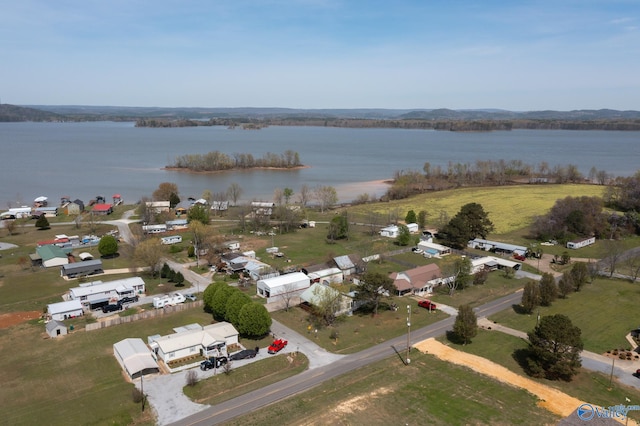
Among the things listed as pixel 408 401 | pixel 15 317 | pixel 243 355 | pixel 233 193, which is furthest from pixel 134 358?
pixel 233 193

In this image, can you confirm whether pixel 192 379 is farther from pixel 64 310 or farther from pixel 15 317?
pixel 15 317

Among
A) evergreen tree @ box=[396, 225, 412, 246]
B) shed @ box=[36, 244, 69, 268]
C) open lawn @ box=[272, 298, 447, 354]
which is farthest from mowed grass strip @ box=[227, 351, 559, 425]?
shed @ box=[36, 244, 69, 268]

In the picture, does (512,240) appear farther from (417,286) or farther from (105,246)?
(105,246)

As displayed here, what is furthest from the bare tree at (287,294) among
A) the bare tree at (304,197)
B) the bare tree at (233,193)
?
the bare tree at (233,193)

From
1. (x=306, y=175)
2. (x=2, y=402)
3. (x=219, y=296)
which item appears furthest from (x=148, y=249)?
(x=306, y=175)

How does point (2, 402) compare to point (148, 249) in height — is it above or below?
below

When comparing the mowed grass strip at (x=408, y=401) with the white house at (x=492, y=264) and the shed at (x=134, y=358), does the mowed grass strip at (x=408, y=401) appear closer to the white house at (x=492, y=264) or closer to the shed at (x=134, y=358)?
the shed at (x=134, y=358)
